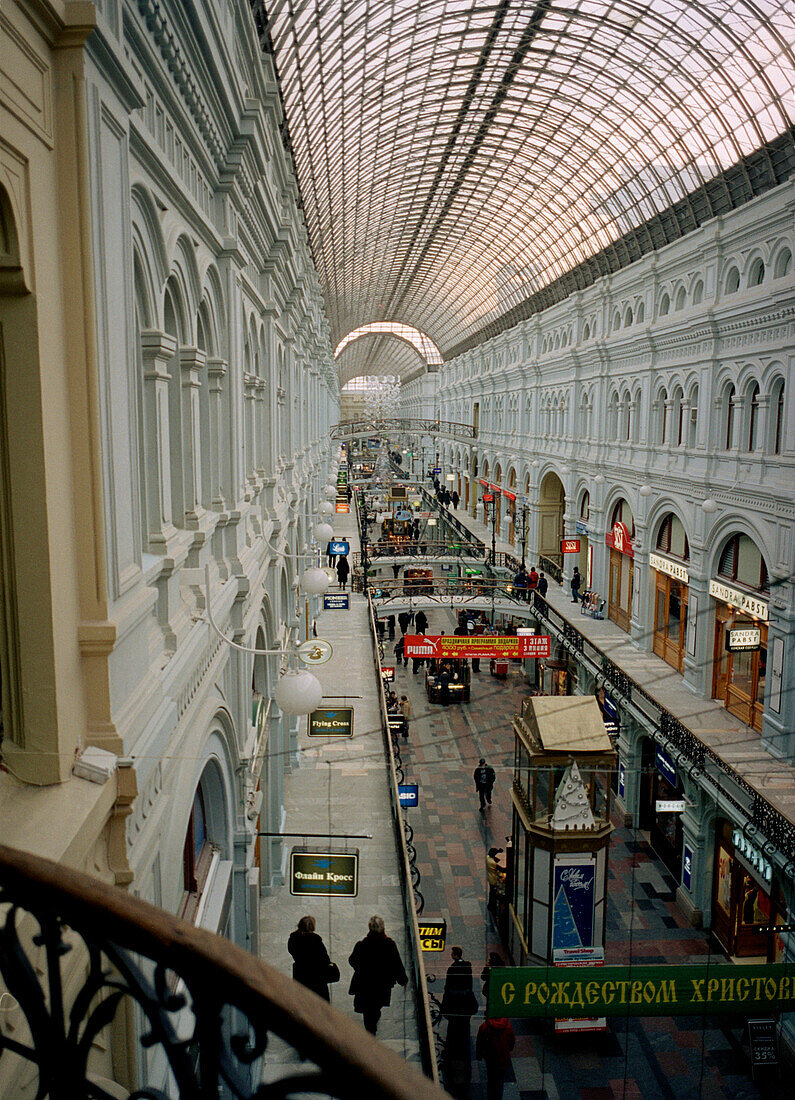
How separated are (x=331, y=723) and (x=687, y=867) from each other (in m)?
9.04

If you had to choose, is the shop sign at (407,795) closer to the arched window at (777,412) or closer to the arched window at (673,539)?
the arched window at (777,412)

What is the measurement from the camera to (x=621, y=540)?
92.4ft

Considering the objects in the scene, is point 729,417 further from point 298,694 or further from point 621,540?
point 298,694

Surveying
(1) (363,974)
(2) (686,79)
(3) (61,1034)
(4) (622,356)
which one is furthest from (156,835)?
(4) (622,356)

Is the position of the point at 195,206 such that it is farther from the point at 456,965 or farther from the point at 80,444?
the point at 456,965

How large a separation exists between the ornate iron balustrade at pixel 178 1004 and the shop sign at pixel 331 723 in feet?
38.2

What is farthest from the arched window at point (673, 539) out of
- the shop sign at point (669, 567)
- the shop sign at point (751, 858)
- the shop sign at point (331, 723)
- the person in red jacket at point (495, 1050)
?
the person in red jacket at point (495, 1050)

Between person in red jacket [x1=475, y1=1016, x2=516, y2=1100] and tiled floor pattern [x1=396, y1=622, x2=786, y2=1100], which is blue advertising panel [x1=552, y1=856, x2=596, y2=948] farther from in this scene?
person in red jacket [x1=475, y1=1016, x2=516, y2=1100]

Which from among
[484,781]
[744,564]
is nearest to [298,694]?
[484,781]

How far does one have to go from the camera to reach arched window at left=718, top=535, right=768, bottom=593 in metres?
18.6

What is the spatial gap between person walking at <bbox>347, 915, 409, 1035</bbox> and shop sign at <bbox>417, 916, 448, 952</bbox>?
8.58 feet

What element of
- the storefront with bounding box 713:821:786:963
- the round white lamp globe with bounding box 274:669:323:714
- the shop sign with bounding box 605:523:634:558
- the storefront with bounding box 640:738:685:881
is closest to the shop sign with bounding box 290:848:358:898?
the round white lamp globe with bounding box 274:669:323:714

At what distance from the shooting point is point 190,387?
21.1 ft

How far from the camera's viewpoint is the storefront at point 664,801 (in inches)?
727
